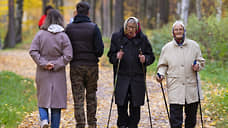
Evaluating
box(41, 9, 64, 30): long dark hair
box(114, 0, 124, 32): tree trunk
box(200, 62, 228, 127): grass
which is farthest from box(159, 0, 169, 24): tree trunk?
box(41, 9, 64, 30): long dark hair

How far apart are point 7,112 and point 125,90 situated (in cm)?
282

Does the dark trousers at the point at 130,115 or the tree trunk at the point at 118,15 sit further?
the tree trunk at the point at 118,15

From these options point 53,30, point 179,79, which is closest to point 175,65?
point 179,79

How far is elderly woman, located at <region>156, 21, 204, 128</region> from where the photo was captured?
5.67 metres

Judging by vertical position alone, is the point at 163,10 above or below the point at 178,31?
above

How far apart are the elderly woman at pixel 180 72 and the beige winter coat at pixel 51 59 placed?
1703mm

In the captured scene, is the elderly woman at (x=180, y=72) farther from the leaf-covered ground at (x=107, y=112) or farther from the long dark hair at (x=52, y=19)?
the long dark hair at (x=52, y=19)

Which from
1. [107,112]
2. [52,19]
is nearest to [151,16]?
[107,112]

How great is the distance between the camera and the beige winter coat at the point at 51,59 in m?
5.96

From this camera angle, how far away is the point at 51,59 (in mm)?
5992

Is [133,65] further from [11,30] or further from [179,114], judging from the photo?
[11,30]

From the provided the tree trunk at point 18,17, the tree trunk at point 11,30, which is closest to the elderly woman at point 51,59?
the tree trunk at point 11,30

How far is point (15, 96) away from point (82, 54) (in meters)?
4.60

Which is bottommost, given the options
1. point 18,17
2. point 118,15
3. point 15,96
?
point 15,96
